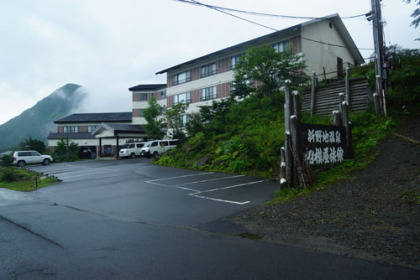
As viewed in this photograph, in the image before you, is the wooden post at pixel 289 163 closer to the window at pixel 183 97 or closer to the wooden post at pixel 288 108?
the wooden post at pixel 288 108

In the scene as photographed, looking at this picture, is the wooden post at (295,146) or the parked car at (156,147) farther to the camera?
the parked car at (156,147)

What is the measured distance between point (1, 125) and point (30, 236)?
135607 mm

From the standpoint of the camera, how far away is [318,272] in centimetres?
330

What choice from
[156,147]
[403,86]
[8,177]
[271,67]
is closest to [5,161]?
[8,177]

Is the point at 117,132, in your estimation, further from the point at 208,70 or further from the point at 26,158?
the point at 208,70

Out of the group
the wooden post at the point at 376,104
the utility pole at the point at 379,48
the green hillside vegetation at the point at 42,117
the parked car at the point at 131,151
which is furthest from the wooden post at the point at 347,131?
the green hillside vegetation at the point at 42,117

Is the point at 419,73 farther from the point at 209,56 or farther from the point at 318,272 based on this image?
the point at 209,56

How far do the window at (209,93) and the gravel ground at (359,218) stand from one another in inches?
889

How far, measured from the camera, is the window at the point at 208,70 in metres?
29.9

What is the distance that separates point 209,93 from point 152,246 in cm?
2678

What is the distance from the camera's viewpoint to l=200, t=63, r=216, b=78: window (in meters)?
29.9

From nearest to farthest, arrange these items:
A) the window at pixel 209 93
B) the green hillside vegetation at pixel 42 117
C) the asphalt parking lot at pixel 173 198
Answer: the asphalt parking lot at pixel 173 198 < the window at pixel 209 93 < the green hillside vegetation at pixel 42 117

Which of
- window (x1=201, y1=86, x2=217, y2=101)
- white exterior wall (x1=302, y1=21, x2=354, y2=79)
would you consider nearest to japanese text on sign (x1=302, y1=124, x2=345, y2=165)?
white exterior wall (x1=302, y1=21, x2=354, y2=79)

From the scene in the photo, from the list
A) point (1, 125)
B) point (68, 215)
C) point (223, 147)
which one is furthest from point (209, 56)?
point (1, 125)
